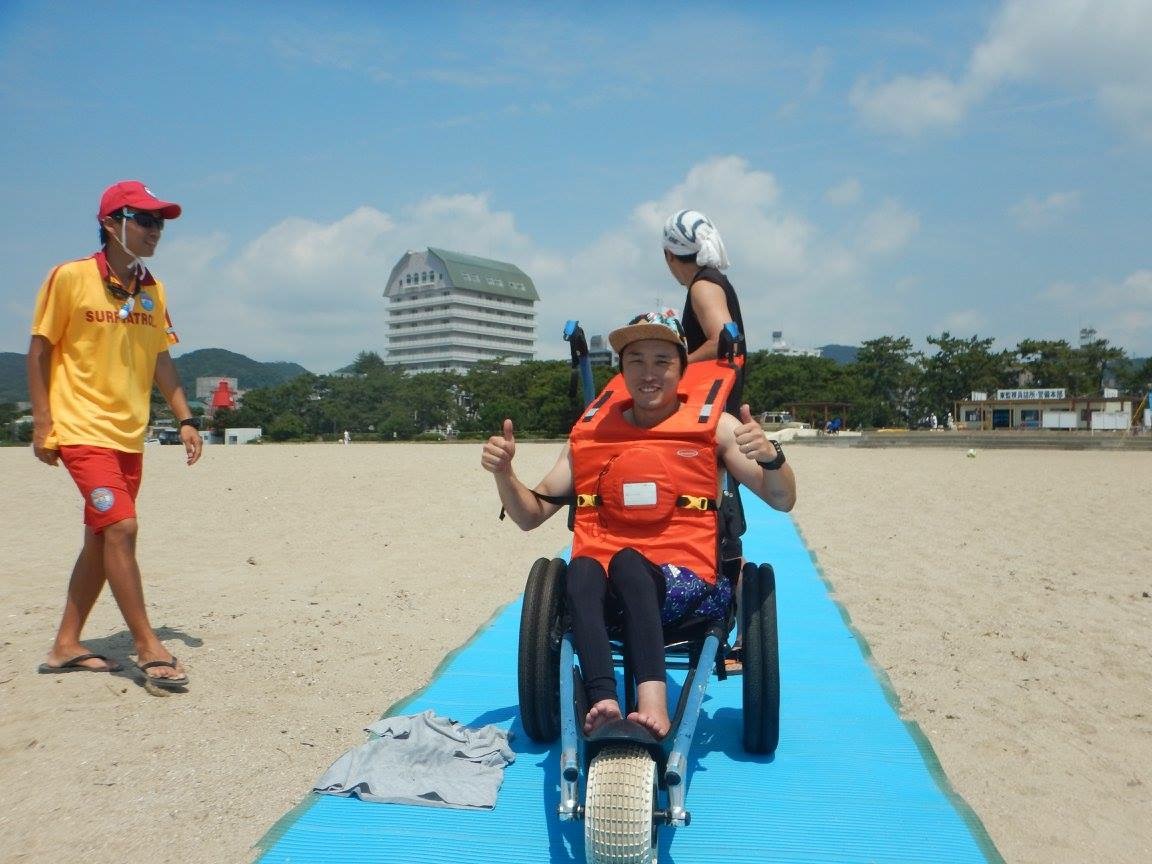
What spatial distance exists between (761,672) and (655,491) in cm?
74

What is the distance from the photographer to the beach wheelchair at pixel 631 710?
7.71ft

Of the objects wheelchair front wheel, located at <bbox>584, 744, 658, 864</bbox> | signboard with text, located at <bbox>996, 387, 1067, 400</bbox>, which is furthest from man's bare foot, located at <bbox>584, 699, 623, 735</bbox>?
signboard with text, located at <bbox>996, 387, 1067, 400</bbox>

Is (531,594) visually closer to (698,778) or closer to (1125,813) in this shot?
(698,778)

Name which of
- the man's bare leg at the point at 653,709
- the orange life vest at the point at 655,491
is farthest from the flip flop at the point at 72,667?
the man's bare leg at the point at 653,709

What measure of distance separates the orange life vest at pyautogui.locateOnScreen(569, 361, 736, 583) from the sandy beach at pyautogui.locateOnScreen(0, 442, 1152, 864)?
1237mm

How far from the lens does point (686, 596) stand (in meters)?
3.19

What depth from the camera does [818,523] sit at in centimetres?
1038

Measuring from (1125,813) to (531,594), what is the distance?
2085 millimetres

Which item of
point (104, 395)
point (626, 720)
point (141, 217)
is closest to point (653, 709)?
point (626, 720)

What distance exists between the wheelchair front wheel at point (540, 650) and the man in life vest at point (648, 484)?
14 cm

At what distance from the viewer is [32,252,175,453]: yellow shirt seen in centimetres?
390

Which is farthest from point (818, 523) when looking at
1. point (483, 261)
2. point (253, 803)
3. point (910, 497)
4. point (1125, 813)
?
point (483, 261)

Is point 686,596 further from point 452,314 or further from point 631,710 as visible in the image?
point 452,314

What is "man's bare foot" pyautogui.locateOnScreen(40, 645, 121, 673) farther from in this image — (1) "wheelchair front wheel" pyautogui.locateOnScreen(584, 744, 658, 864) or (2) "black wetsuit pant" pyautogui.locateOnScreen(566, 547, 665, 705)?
(1) "wheelchair front wheel" pyautogui.locateOnScreen(584, 744, 658, 864)
